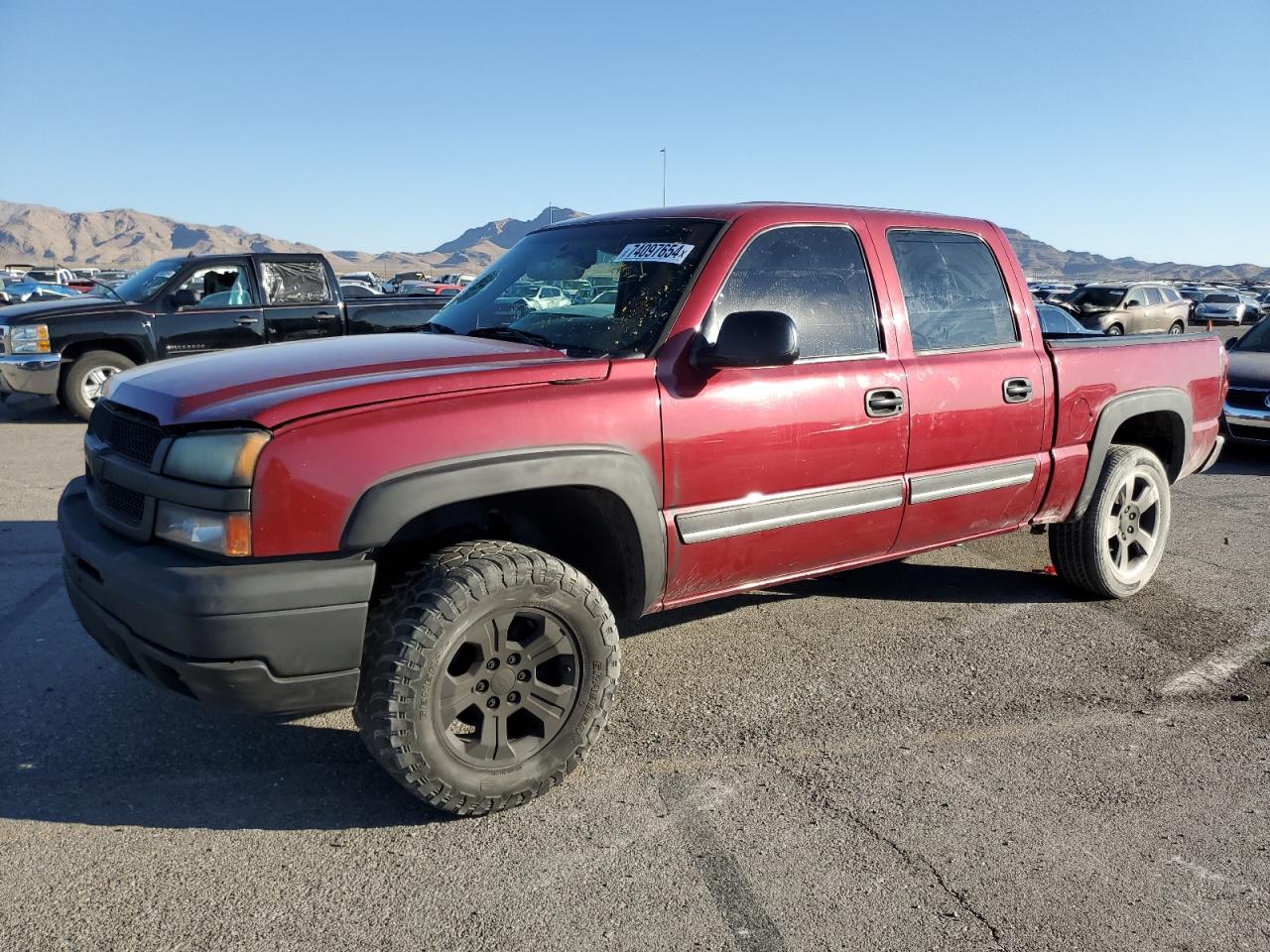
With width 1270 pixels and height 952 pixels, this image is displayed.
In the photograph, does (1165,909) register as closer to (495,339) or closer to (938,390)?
(938,390)

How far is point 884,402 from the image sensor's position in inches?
147

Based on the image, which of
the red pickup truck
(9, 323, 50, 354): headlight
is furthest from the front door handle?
(9, 323, 50, 354): headlight

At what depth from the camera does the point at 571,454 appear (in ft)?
9.68

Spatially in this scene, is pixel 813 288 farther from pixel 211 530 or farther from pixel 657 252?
pixel 211 530

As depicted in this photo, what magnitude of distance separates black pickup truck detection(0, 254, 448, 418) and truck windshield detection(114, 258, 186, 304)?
0.05ft

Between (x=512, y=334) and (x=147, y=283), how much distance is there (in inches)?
331

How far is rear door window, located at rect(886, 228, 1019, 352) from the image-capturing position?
4.01 m

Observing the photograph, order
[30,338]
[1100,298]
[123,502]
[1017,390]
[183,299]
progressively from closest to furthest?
[123,502]
[1017,390]
[30,338]
[183,299]
[1100,298]

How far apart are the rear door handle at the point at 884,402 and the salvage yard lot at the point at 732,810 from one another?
1107mm

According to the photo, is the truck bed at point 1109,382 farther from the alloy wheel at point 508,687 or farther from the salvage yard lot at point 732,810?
the alloy wheel at point 508,687

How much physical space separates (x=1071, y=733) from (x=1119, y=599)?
178 centimetres

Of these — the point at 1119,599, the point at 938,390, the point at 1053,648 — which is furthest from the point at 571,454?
the point at 1119,599

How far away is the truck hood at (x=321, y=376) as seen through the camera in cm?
270

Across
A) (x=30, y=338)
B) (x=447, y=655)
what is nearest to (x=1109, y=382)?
(x=447, y=655)
